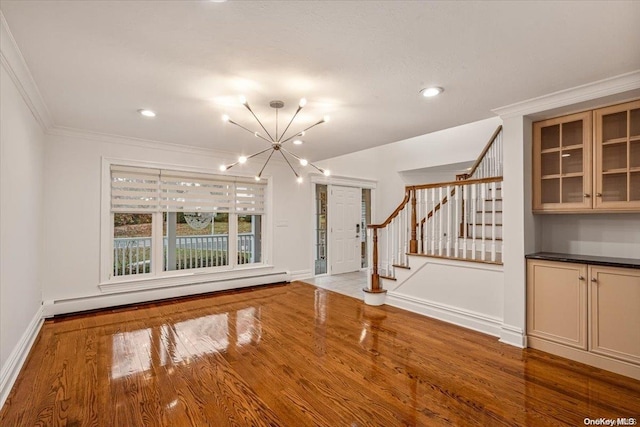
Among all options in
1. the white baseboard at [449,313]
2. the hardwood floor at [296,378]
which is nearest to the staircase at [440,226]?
the white baseboard at [449,313]

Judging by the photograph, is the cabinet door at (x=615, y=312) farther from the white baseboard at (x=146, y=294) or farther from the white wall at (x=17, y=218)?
the white wall at (x=17, y=218)

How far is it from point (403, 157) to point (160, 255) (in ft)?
17.4

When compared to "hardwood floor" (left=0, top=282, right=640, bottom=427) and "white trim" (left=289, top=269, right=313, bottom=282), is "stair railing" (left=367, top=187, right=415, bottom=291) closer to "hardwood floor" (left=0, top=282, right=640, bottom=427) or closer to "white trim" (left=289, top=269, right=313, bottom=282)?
"hardwood floor" (left=0, top=282, right=640, bottom=427)

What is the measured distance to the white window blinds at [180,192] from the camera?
4418 mm

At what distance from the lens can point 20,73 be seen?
233cm

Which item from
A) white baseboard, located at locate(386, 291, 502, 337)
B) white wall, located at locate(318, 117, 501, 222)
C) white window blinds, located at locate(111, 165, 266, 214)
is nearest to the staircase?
white baseboard, located at locate(386, 291, 502, 337)

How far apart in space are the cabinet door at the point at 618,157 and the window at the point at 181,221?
4.76m

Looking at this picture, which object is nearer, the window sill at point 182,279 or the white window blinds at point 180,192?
the window sill at point 182,279

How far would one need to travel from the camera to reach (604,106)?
2760mm

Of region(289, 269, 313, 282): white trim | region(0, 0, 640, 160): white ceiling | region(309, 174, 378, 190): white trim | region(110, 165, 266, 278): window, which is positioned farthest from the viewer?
region(309, 174, 378, 190): white trim

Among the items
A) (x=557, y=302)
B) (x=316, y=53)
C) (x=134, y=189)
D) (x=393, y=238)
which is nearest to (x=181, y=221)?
(x=134, y=189)

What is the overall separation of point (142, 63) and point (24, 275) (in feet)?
7.58

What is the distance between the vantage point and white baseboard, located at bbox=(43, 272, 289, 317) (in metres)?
3.93

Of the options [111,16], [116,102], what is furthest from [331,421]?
[116,102]
